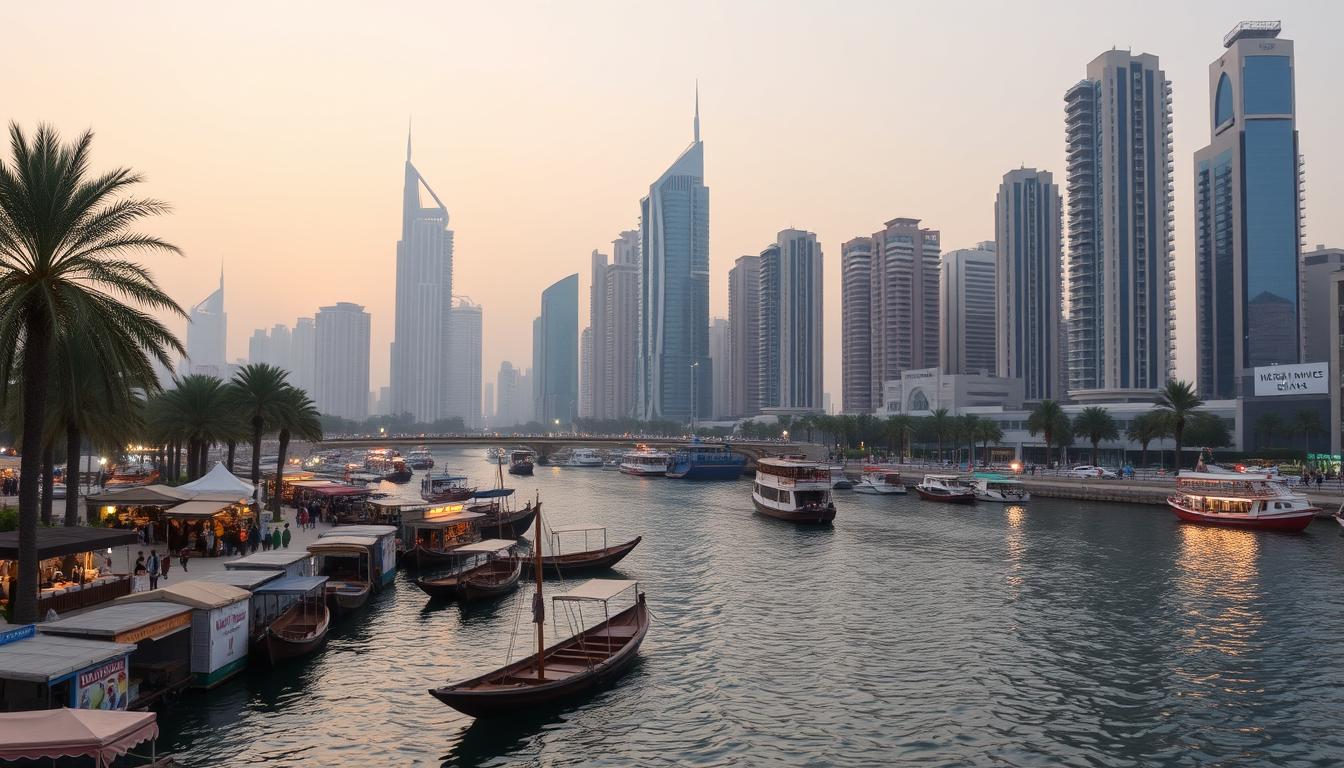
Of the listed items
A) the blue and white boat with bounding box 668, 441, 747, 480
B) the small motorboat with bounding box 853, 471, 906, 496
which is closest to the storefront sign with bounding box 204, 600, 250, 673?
the small motorboat with bounding box 853, 471, 906, 496

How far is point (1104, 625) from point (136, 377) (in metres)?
43.8

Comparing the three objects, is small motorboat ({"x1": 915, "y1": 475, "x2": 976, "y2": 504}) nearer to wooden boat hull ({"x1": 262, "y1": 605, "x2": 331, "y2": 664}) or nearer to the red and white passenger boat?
the red and white passenger boat

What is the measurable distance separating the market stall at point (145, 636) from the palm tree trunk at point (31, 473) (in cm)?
240

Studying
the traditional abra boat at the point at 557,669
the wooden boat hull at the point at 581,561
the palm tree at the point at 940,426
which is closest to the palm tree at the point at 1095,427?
the palm tree at the point at 940,426

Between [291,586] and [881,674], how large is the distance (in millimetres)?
24622

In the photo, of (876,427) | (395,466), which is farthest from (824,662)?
(876,427)

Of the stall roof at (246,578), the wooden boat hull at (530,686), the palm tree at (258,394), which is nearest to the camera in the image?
the wooden boat hull at (530,686)

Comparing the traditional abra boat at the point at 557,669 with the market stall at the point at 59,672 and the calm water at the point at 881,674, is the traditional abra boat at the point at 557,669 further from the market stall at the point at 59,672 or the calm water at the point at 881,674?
the market stall at the point at 59,672

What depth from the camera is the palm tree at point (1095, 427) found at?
134 metres

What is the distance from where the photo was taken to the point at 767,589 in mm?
51438

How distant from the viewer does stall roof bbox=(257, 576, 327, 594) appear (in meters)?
35.0

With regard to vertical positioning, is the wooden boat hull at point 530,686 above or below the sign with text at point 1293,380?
below

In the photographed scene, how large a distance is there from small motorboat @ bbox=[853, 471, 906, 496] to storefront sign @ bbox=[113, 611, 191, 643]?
340 feet

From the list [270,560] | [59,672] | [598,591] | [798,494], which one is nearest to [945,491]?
[798,494]
